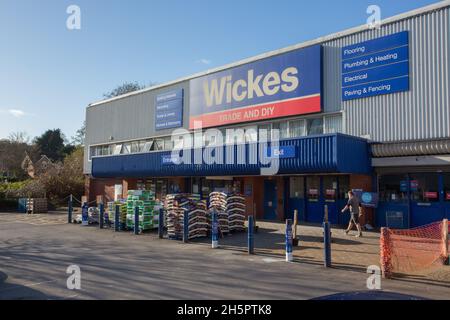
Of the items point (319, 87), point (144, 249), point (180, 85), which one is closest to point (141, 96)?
point (180, 85)

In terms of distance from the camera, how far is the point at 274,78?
21.6 m

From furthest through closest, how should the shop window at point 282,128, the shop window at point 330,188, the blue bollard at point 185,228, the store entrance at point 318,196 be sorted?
1. the shop window at point 282,128
2. the shop window at point 330,188
3. the store entrance at point 318,196
4. the blue bollard at point 185,228

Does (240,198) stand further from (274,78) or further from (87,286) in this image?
(87,286)

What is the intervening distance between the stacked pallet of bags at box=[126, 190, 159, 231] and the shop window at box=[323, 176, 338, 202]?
8.14 metres

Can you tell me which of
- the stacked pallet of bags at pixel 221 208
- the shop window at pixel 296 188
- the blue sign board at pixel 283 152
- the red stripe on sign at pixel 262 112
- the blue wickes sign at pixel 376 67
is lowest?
the stacked pallet of bags at pixel 221 208

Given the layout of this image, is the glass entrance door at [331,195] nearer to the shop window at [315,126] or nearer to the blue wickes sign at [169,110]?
the shop window at [315,126]

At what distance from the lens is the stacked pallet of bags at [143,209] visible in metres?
18.8

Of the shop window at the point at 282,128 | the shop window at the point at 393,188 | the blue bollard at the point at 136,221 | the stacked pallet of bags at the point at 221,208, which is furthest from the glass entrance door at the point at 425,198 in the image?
the blue bollard at the point at 136,221

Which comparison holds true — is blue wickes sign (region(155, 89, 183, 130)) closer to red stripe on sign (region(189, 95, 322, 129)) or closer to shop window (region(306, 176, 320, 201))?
red stripe on sign (region(189, 95, 322, 129))

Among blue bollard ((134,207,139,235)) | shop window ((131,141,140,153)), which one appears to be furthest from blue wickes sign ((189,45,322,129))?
blue bollard ((134,207,139,235))

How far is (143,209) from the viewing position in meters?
18.8

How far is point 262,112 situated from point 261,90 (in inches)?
47.5

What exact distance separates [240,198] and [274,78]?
7.26m

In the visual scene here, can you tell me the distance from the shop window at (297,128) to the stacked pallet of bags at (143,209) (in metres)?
7.77
